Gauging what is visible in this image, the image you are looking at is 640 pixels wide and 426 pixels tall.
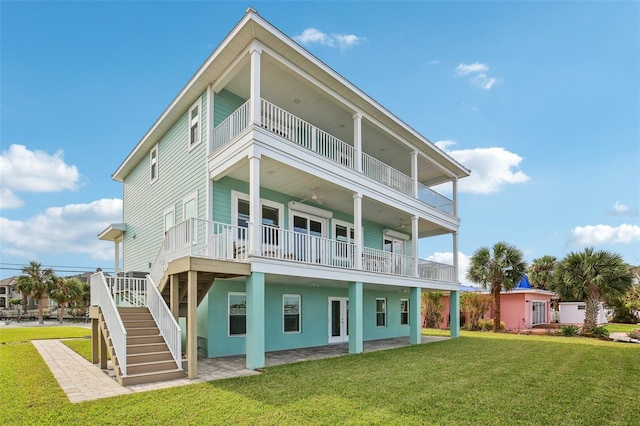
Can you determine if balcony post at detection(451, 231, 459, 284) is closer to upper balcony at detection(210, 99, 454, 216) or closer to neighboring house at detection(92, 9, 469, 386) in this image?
neighboring house at detection(92, 9, 469, 386)

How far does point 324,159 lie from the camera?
12258mm

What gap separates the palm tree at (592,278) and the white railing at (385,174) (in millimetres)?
11971

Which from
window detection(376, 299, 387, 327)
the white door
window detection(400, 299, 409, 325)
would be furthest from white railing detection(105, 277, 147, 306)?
window detection(400, 299, 409, 325)

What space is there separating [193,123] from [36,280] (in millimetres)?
39938

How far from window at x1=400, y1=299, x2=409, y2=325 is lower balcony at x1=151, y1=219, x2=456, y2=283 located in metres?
3.97

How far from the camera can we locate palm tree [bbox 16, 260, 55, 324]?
136 feet

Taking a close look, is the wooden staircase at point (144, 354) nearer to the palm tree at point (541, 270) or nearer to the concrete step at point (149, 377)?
the concrete step at point (149, 377)

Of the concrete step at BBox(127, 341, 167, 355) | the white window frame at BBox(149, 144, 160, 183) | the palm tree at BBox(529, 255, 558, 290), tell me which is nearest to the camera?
the concrete step at BBox(127, 341, 167, 355)

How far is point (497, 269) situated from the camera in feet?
80.2

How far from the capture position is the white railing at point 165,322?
884cm

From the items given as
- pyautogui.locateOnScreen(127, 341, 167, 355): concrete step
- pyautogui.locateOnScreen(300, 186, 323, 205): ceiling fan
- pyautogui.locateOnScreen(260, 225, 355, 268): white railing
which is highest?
pyautogui.locateOnScreen(300, 186, 323, 205): ceiling fan

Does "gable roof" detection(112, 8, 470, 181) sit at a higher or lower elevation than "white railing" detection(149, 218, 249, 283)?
higher

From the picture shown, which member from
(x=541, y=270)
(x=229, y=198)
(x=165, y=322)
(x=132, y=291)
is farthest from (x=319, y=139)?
(x=541, y=270)

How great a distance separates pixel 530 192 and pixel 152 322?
19.2 m
